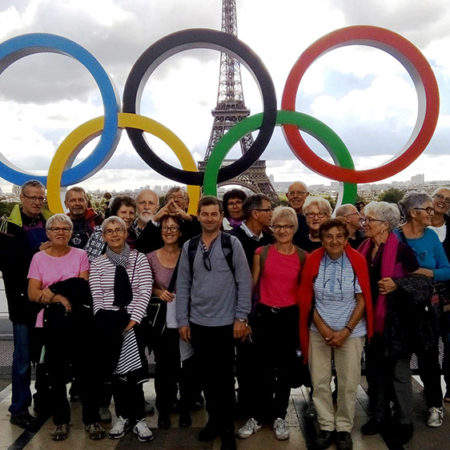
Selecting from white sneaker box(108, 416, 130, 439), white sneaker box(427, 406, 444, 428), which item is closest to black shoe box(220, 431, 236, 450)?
white sneaker box(108, 416, 130, 439)

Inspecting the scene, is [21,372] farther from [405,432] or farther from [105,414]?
[405,432]

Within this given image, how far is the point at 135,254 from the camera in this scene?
342 cm

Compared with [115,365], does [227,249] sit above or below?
above

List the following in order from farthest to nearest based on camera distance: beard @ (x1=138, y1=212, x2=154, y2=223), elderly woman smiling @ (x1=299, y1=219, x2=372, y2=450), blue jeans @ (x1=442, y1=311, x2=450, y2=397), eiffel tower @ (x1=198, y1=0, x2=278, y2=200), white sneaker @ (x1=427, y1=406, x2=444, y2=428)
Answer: eiffel tower @ (x1=198, y1=0, x2=278, y2=200) → beard @ (x1=138, y1=212, x2=154, y2=223) → blue jeans @ (x1=442, y1=311, x2=450, y2=397) → white sneaker @ (x1=427, y1=406, x2=444, y2=428) → elderly woman smiling @ (x1=299, y1=219, x2=372, y2=450)

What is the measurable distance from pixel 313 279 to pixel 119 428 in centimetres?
180

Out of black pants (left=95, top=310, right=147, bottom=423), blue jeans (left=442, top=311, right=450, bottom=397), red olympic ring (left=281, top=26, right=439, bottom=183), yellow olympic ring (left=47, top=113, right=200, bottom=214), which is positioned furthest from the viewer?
yellow olympic ring (left=47, top=113, right=200, bottom=214)

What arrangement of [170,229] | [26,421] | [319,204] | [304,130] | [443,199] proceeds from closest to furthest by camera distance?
1. [170,229]
2. [26,421]
3. [319,204]
4. [443,199]
5. [304,130]

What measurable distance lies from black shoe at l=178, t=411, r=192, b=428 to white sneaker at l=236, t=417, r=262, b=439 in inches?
16.1

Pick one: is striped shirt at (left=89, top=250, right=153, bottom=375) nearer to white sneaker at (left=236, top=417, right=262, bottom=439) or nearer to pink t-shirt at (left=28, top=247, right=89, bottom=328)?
pink t-shirt at (left=28, top=247, right=89, bottom=328)

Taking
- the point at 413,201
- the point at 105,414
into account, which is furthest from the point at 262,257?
the point at 105,414

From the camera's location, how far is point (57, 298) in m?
3.28

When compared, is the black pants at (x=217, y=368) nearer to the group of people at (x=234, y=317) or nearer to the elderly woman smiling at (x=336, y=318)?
the group of people at (x=234, y=317)

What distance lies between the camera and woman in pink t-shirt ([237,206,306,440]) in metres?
3.25

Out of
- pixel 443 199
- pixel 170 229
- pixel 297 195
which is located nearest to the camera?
pixel 170 229
